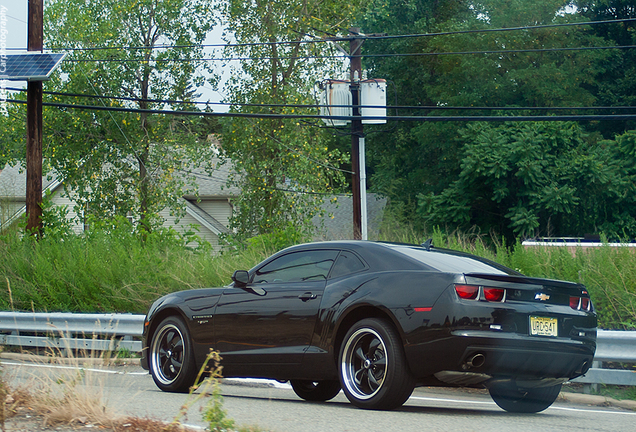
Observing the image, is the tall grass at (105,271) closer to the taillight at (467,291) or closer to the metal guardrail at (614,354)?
the metal guardrail at (614,354)

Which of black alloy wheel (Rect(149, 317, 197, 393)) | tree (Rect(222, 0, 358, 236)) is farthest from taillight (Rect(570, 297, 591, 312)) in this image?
tree (Rect(222, 0, 358, 236))

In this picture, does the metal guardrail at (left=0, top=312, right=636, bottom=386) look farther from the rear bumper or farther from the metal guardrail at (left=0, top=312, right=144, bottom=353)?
the rear bumper

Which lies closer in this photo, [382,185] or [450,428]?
[450,428]

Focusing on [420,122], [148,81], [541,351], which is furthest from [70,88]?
[541,351]

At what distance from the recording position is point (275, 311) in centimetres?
722

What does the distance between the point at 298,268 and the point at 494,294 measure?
209 cm

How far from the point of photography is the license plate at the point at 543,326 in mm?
6113

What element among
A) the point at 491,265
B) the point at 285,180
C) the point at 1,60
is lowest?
the point at 491,265

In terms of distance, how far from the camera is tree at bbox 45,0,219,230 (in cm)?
2847

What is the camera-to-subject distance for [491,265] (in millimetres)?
7023

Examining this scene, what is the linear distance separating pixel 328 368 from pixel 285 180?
69.2 feet

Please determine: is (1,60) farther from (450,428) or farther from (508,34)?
(508,34)

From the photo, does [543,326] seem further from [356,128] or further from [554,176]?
[554,176]

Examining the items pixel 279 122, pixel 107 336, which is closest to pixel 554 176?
pixel 279 122
